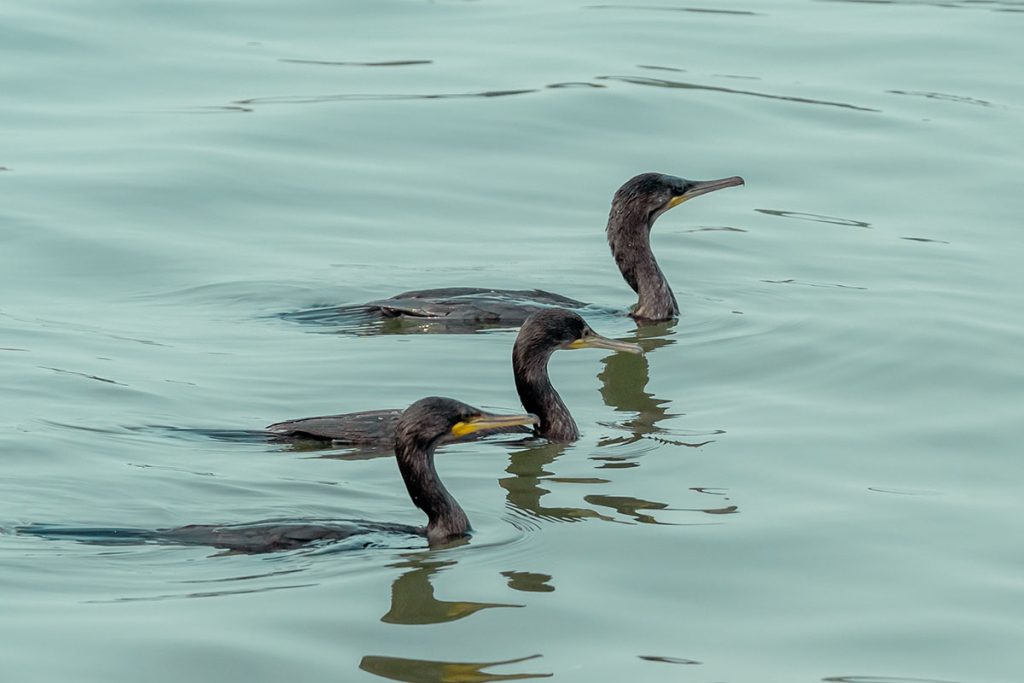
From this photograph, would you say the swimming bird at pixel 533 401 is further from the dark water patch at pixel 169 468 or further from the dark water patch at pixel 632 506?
the dark water patch at pixel 632 506

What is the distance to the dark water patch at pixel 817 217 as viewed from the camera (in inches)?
661

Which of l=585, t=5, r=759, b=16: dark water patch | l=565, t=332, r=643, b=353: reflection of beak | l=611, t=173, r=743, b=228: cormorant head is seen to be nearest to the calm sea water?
l=585, t=5, r=759, b=16: dark water patch

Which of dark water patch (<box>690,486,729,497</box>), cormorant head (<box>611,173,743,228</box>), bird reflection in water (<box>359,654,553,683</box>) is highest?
cormorant head (<box>611,173,743,228</box>)

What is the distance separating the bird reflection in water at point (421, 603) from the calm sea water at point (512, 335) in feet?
0.08

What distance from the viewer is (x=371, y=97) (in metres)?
21.0

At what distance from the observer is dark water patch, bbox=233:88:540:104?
20844 mm

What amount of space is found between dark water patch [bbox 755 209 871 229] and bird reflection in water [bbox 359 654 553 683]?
9.48 metres

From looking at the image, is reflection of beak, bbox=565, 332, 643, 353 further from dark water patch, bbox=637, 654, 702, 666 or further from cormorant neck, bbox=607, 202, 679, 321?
dark water patch, bbox=637, 654, 702, 666

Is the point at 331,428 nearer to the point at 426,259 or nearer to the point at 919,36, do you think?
the point at 426,259

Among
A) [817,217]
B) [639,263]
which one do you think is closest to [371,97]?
[817,217]

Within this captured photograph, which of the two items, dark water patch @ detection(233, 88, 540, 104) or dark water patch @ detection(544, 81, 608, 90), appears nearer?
dark water patch @ detection(233, 88, 540, 104)

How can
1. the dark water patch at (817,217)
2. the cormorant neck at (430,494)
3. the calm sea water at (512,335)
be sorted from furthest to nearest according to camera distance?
1. the dark water patch at (817,217)
2. the cormorant neck at (430,494)
3. the calm sea water at (512,335)

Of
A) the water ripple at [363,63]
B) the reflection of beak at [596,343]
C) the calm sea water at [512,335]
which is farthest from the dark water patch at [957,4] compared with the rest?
the reflection of beak at [596,343]

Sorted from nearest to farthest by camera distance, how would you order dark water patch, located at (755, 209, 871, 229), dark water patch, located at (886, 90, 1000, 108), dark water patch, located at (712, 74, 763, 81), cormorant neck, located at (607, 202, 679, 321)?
cormorant neck, located at (607, 202, 679, 321) → dark water patch, located at (755, 209, 871, 229) → dark water patch, located at (886, 90, 1000, 108) → dark water patch, located at (712, 74, 763, 81)
